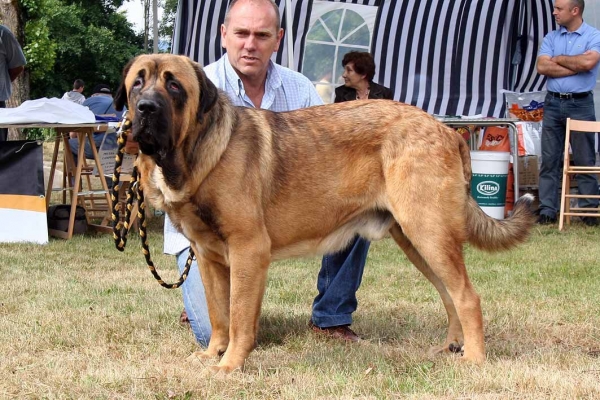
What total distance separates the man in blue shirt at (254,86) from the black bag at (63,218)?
→ 4.35 meters

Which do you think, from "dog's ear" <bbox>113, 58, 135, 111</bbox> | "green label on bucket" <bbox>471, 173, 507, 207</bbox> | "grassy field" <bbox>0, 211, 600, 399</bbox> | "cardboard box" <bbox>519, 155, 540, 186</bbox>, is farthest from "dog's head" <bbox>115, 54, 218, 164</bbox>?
"cardboard box" <bbox>519, 155, 540, 186</bbox>

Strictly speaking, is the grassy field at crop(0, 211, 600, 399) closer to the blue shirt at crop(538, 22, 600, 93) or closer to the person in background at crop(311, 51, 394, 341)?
the person in background at crop(311, 51, 394, 341)

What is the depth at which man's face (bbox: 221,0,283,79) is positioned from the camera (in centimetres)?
423

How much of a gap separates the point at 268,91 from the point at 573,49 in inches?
234

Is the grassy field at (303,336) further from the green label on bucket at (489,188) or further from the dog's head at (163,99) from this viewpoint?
the green label on bucket at (489,188)

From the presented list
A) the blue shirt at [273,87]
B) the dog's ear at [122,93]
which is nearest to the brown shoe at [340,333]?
the blue shirt at [273,87]

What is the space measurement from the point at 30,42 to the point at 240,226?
83.6 ft

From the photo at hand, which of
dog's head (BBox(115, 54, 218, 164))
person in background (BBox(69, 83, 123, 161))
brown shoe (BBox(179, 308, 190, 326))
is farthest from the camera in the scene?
person in background (BBox(69, 83, 123, 161))

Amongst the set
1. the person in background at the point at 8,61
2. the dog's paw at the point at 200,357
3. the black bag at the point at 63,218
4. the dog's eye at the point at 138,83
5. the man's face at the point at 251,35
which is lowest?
the black bag at the point at 63,218

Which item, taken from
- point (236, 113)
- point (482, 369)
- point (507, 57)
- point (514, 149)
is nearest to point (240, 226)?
point (236, 113)

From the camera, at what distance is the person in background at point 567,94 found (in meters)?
9.03

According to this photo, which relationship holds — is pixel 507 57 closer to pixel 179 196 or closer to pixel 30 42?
pixel 179 196

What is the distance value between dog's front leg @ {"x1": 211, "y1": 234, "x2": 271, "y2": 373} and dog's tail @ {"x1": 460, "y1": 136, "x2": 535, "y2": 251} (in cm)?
110

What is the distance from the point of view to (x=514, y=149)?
9.46 meters
